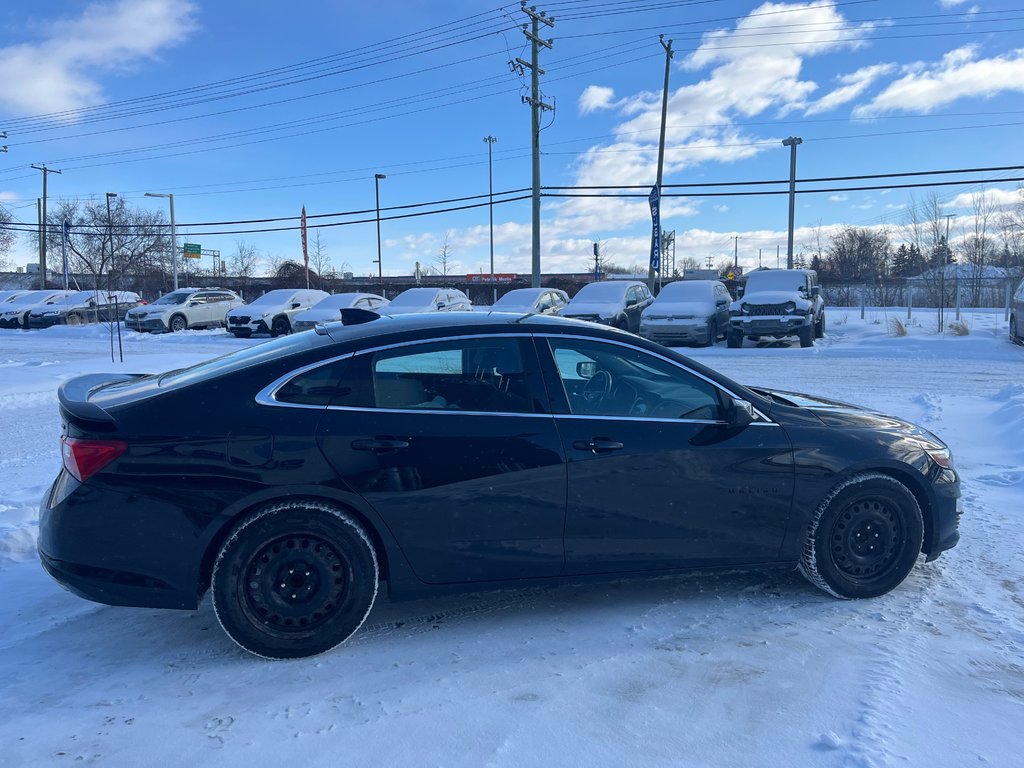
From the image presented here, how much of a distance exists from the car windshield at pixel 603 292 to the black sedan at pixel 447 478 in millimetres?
16305

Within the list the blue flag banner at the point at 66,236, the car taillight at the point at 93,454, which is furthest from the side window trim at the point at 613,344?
the blue flag banner at the point at 66,236

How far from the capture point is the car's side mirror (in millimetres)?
3772

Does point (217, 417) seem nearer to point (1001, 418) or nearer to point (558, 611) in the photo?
point (558, 611)

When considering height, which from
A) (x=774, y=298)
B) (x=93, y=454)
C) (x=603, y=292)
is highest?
(x=603, y=292)

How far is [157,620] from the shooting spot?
152 inches

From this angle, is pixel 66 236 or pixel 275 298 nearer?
pixel 275 298

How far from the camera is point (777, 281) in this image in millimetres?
20328

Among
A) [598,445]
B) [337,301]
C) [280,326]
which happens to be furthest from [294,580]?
[280,326]

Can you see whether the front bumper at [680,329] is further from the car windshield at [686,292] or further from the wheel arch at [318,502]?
the wheel arch at [318,502]

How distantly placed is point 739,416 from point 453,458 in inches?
57.6

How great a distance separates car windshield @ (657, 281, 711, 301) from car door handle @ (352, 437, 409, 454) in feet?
57.5

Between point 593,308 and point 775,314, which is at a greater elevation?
point 593,308

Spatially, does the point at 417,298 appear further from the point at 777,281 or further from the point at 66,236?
the point at 66,236

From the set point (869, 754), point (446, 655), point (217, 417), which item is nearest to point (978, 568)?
point (869, 754)
